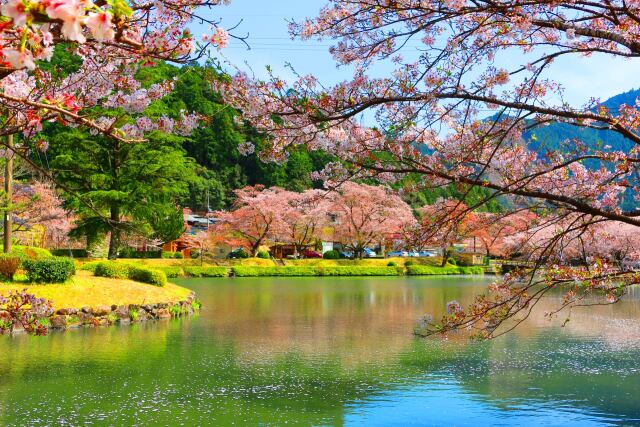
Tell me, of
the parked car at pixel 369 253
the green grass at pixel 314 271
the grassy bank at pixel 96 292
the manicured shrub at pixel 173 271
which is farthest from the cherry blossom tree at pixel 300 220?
the grassy bank at pixel 96 292

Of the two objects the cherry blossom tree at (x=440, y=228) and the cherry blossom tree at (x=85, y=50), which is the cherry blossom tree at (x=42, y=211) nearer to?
the cherry blossom tree at (x=85, y=50)

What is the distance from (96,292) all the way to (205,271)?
19131mm

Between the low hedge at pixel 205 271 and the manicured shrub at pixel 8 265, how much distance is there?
1943cm

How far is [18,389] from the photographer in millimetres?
7871

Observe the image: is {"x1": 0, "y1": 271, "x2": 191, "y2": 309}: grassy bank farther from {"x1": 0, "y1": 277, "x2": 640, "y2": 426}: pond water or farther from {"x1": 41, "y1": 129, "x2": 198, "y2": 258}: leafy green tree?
{"x1": 41, "y1": 129, "x2": 198, "y2": 258}: leafy green tree

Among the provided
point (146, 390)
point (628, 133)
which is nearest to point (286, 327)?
point (146, 390)

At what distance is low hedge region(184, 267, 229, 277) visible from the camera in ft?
112

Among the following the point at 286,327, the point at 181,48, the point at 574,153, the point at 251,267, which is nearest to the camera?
the point at 181,48

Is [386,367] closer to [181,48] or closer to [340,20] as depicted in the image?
[340,20]

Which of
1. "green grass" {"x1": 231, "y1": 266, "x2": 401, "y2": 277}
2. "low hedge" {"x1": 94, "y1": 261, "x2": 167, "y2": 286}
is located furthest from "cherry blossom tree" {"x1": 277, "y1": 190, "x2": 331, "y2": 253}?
"low hedge" {"x1": 94, "y1": 261, "x2": 167, "y2": 286}

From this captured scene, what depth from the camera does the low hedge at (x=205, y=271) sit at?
112 ft

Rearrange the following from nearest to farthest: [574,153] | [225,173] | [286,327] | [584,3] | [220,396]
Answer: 1. [584,3]
2. [574,153]
3. [220,396]
4. [286,327]
5. [225,173]

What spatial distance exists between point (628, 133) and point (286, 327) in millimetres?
10270

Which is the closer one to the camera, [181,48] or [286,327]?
[181,48]
